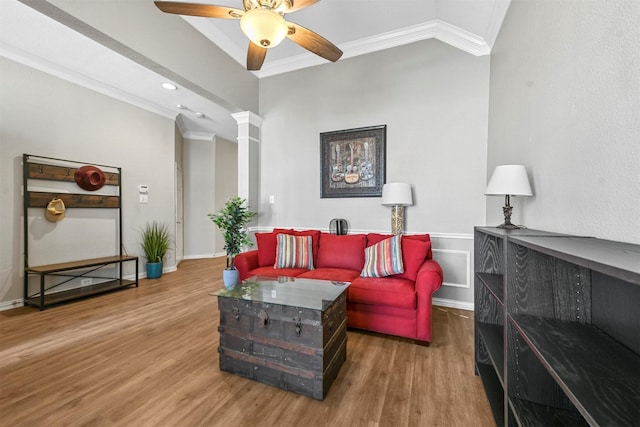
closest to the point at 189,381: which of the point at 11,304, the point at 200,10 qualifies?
the point at 200,10

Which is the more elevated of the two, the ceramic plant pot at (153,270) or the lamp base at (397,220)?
the lamp base at (397,220)

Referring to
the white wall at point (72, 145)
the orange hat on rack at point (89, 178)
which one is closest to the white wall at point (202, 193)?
the white wall at point (72, 145)

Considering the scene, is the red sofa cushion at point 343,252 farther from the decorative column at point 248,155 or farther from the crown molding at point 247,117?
the crown molding at point 247,117

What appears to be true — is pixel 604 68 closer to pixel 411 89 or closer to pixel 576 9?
pixel 576 9

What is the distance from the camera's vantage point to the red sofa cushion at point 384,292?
83.0 inches

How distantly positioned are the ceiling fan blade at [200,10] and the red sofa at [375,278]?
87.0 inches

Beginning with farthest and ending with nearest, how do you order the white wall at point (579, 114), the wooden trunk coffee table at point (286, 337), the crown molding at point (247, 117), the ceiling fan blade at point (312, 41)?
the crown molding at point (247, 117) < the ceiling fan blade at point (312, 41) < the wooden trunk coffee table at point (286, 337) < the white wall at point (579, 114)

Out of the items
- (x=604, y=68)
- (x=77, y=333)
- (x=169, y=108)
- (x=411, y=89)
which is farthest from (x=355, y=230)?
(x=169, y=108)

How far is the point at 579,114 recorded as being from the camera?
1204 millimetres

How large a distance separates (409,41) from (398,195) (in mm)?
1952

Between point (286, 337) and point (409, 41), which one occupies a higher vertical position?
point (409, 41)

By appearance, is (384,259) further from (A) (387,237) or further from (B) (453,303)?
(B) (453,303)

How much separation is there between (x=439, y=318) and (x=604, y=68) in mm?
2352

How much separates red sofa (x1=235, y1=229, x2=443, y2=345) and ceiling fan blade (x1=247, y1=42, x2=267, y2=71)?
6.24 feet
